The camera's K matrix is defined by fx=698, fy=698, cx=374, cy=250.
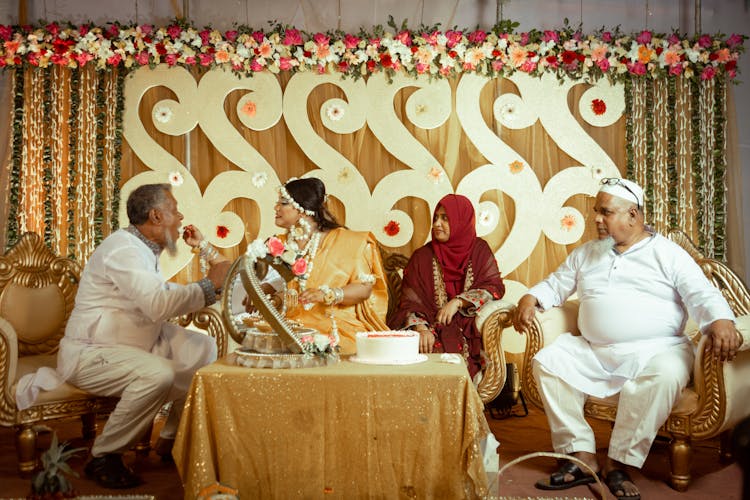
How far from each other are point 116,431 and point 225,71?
337cm

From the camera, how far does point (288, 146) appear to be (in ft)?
19.6

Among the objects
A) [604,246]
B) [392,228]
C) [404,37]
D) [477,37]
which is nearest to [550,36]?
[477,37]

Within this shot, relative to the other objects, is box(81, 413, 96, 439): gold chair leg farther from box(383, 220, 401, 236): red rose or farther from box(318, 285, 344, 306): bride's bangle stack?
box(383, 220, 401, 236): red rose

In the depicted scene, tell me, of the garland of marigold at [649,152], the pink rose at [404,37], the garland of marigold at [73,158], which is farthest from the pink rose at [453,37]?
the garland of marigold at [73,158]

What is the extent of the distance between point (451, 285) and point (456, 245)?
0.29 metres

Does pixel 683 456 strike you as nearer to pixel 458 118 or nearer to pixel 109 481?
pixel 109 481

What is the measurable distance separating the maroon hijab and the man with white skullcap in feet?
2.62

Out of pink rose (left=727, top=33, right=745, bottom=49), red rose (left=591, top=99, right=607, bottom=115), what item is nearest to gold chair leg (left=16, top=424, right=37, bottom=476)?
red rose (left=591, top=99, right=607, bottom=115)

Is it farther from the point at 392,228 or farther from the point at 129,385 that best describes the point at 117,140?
the point at 129,385

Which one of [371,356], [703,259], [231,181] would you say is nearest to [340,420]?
[371,356]

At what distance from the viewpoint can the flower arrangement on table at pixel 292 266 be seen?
9.59ft

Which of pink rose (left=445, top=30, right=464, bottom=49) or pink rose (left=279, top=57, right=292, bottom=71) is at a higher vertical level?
pink rose (left=445, top=30, right=464, bottom=49)

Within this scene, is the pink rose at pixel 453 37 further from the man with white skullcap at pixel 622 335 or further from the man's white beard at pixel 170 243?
the man's white beard at pixel 170 243

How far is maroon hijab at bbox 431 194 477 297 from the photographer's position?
4930mm
